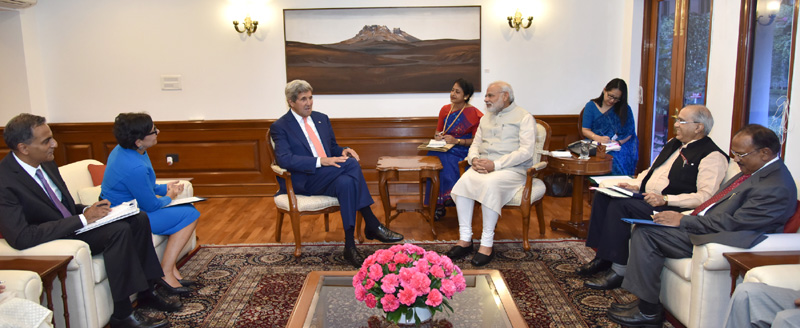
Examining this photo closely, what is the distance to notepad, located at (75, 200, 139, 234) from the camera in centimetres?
276

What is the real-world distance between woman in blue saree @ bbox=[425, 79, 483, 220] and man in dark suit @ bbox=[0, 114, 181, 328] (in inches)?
97.8

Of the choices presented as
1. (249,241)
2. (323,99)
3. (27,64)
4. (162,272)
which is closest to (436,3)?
(323,99)

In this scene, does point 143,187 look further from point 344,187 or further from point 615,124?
point 615,124

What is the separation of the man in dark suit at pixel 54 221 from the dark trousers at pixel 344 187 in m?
1.24

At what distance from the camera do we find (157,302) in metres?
3.10

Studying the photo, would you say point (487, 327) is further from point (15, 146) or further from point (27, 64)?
point (27, 64)

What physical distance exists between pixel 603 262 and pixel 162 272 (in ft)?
8.72

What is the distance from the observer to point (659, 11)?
510 cm

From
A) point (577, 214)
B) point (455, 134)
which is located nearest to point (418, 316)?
point (577, 214)

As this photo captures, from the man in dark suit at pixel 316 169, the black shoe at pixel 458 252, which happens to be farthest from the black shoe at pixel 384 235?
the black shoe at pixel 458 252

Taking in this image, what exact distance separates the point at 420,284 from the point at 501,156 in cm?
215

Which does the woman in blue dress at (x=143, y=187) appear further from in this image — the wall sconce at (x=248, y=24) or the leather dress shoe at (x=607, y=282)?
the wall sconce at (x=248, y=24)

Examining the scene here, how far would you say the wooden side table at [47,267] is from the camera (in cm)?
239

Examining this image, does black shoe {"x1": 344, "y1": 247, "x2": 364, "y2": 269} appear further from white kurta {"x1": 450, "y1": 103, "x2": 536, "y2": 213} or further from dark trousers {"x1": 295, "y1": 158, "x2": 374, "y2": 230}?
white kurta {"x1": 450, "y1": 103, "x2": 536, "y2": 213}
